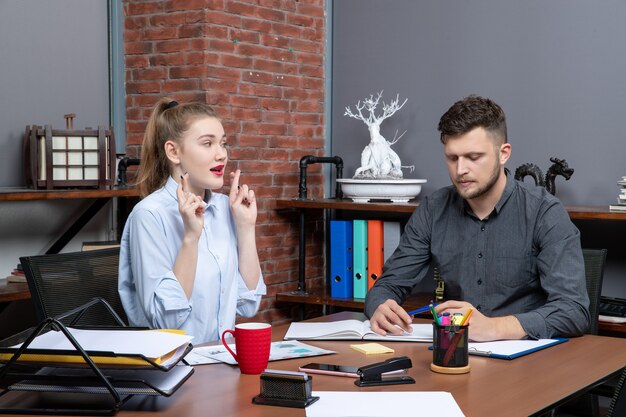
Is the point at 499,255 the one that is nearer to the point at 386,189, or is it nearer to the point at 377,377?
the point at 377,377

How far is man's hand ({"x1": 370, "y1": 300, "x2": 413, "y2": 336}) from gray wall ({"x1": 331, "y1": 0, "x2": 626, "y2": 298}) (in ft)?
5.28

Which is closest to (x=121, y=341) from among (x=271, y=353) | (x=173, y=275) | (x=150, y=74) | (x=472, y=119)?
(x=271, y=353)

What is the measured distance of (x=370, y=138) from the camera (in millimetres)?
3977

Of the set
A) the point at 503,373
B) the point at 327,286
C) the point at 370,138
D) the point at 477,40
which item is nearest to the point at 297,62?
the point at 370,138

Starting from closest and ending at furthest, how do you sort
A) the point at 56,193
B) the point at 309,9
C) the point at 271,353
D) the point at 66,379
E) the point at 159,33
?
the point at 66,379 → the point at 271,353 → the point at 56,193 → the point at 159,33 → the point at 309,9

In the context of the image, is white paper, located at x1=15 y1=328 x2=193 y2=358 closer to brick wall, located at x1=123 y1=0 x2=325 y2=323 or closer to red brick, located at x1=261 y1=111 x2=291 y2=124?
brick wall, located at x1=123 y1=0 x2=325 y2=323

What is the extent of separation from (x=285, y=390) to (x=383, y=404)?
0.18 m

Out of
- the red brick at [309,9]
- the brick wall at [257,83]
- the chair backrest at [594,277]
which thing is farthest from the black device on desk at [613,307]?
the red brick at [309,9]

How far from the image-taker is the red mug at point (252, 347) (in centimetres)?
166

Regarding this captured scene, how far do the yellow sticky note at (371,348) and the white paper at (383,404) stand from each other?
33 centimetres

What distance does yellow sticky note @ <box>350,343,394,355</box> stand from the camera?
6.20 ft

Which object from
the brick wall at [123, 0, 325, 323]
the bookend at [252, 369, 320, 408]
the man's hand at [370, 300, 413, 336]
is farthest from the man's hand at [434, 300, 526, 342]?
the brick wall at [123, 0, 325, 323]

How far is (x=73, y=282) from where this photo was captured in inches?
81.4

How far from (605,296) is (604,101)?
0.80 meters
